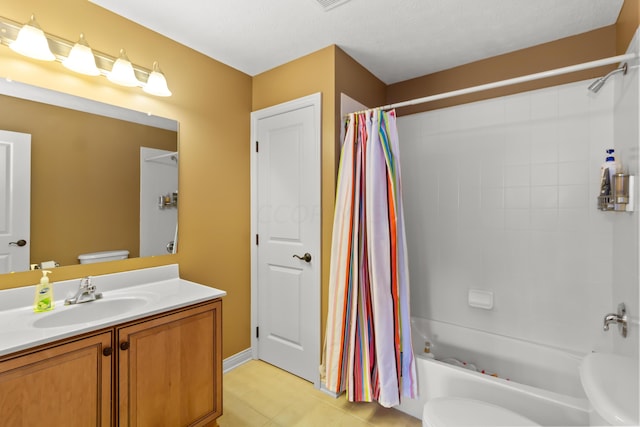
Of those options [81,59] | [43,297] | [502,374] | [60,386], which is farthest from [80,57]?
[502,374]

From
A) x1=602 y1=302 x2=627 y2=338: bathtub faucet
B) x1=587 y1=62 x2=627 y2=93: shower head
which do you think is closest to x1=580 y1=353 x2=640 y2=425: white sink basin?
x1=602 y1=302 x2=627 y2=338: bathtub faucet

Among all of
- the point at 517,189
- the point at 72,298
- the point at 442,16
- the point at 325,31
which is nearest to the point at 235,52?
the point at 325,31

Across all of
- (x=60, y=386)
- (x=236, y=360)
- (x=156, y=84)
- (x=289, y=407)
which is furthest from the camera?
(x=236, y=360)

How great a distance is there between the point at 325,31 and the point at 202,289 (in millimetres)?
1806

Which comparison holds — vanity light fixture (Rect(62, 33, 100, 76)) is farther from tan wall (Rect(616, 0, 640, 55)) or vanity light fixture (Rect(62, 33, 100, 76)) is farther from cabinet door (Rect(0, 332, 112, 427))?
tan wall (Rect(616, 0, 640, 55))

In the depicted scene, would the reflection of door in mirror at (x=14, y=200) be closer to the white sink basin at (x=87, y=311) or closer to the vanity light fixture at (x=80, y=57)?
the white sink basin at (x=87, y=311)

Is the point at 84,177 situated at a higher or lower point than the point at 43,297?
higher

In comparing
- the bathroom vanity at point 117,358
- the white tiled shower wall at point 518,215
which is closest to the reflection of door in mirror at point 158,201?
the bathroom vanity at point 117,358

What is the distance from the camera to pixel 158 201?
6.34 ft

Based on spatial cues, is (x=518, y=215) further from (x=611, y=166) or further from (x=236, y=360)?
(x=236, y=360)

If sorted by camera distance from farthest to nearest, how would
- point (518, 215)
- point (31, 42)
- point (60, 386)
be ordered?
point (518, 215)
point (31, 42)
point (60, 386)

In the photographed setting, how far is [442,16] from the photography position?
1.82 m

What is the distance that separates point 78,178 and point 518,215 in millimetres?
2835

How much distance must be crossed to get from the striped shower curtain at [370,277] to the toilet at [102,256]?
1.28 meters
